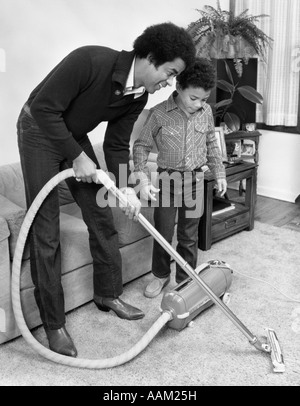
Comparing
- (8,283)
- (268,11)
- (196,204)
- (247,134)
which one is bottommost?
(8,283)

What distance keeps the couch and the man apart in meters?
0.10

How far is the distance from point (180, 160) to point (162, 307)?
2.27 feet

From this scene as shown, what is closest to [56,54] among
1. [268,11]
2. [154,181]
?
[154,181]

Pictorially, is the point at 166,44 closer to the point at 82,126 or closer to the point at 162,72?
the point at 162,72

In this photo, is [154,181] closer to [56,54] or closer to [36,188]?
[36,188]

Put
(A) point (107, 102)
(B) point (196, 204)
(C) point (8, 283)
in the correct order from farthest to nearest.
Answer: (B) point (196, 204) → (C) point (8, 283) → (A) point (107, 102)

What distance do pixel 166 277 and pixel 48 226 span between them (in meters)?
0.84

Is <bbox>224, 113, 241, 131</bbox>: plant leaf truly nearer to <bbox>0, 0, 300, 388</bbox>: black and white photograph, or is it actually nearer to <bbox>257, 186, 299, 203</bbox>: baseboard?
<bbox>0, 0, 300, 388</bbox>: black and white photograph

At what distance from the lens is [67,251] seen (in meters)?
2.10

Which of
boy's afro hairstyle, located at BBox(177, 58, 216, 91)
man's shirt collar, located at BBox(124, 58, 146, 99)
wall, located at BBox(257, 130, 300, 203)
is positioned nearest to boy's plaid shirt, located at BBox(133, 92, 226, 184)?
boy's afro hairstyle, located at BBox(177, 58, 216, 91)

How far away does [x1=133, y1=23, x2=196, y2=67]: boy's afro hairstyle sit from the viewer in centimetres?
163

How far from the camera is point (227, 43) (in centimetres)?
343

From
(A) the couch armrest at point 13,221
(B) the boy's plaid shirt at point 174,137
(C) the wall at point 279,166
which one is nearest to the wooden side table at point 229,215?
(B) the boy's plaid shirt at point 174,137

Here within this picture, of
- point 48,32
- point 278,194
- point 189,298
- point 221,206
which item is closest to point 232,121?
point 221,206
